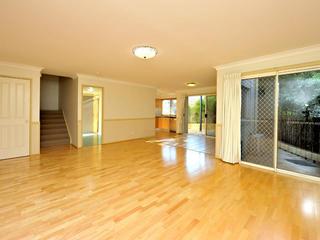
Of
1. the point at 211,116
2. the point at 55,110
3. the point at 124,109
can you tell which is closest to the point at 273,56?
the point at 211,116

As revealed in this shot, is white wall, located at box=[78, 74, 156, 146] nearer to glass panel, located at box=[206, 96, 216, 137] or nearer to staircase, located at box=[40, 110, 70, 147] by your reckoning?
staircase, located at box=[40, 110, 70, 147]

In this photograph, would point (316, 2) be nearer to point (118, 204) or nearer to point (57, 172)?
point (118, 204)

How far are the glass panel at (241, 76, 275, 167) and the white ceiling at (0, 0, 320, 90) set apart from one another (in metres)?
0.78

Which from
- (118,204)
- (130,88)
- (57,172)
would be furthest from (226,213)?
(130,88)

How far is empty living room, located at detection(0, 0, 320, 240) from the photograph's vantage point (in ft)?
6.16

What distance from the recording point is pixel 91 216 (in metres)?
1.96

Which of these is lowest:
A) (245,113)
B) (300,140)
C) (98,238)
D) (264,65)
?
(98,238)

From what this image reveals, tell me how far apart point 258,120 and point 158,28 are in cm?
305

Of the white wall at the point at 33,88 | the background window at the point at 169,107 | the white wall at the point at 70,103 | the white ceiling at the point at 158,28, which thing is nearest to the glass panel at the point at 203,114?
the background window at the point at 169,107

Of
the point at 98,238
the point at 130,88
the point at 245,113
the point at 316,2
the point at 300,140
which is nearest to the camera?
the point at 98,238

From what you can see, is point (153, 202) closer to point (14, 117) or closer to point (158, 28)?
point (158, 28)

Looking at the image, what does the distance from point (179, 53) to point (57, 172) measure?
3361mm

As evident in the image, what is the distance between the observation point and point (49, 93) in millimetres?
7262

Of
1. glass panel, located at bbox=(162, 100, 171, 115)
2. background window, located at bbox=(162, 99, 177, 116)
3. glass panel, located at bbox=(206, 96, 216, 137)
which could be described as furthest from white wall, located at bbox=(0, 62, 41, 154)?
glass panel, located at bbox=(162, 100, 171, 115)
